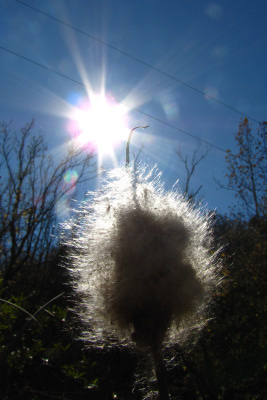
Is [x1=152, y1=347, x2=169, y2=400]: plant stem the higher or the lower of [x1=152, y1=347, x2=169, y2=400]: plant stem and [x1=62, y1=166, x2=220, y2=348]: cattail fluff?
the lower

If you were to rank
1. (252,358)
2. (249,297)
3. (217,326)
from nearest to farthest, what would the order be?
(252,358) < (217,326) < (249,297)

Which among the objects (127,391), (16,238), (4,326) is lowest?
(127,391)

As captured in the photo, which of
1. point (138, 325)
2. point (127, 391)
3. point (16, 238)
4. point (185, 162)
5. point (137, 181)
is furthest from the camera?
point (185, 162)

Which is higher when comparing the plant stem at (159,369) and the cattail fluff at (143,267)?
the cattail fluff at (143,267)

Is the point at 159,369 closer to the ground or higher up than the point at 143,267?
closer to the ground

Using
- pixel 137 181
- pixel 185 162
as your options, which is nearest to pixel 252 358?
pixel 137 181

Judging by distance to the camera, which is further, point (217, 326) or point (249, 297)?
point (249, 297)

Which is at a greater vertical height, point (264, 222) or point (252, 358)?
point (264, 222)

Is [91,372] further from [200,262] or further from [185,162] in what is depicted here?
[185,162]
